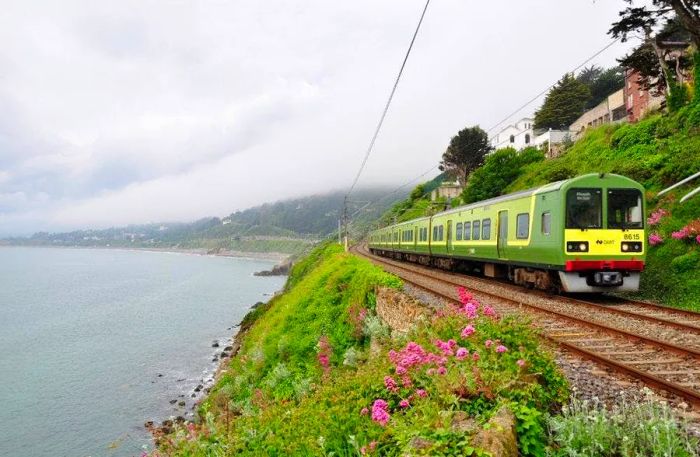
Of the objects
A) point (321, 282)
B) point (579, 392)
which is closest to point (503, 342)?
point (579, 392)

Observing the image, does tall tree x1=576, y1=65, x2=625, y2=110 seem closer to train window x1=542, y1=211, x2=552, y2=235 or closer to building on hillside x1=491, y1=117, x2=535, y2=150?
building on hillside x1=491, y1=117, x2=535, y2=150

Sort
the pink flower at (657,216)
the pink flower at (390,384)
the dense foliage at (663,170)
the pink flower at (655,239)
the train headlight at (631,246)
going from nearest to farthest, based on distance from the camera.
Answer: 1. the pink flower at (390,384)
2. the train headlight at (631,246)
3. the dense foliage at (663,170)
4. the pink flower at (655,239)
5. the pink flower at (657,216)

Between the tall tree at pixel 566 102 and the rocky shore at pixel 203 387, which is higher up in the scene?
the tall tree at pixel 566 102

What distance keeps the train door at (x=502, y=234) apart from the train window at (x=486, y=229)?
970mm

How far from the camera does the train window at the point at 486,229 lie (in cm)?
1901

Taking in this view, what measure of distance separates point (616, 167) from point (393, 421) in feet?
76.4

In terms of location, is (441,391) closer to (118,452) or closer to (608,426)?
(608,426)

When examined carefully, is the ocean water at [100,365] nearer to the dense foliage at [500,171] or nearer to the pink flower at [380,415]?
the pink flower at [380,415]

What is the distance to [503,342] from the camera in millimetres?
5875

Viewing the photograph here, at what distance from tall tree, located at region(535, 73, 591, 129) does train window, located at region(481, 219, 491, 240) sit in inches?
2177

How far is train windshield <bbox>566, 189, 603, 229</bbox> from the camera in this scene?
13.8 metres

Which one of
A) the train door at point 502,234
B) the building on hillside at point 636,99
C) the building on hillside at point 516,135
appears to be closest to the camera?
the train door at point 502,234

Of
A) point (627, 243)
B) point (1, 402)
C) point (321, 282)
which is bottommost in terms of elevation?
point (1, 402)

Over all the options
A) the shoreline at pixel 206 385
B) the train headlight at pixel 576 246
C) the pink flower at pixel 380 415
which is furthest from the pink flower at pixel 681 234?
the shoreline at pixel 206 385
